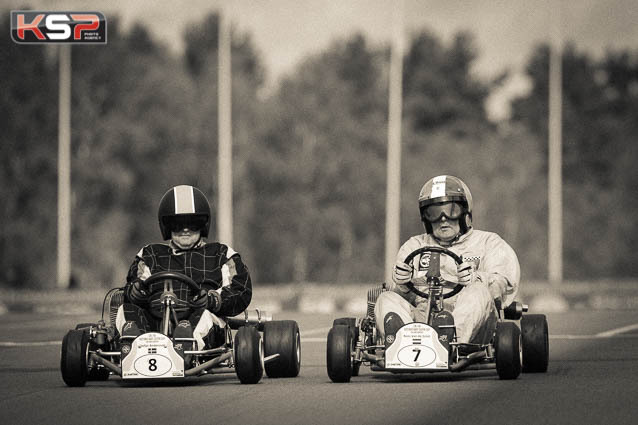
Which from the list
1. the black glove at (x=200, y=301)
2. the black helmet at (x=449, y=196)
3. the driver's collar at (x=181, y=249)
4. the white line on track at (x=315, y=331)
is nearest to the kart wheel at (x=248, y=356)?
the black glove at (x=200, y=301)

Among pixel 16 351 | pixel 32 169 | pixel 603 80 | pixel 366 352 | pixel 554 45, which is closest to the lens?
pixel 366 352

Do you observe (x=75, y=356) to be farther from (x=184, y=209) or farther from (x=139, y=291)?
(x=184, y=209)

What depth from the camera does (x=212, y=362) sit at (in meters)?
12.1

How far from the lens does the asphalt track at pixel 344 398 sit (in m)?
9.63

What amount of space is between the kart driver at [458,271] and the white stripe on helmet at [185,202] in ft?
6.41

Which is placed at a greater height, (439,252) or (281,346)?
(439,252)

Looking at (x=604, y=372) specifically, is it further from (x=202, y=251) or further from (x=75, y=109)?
(x=75, y=109)

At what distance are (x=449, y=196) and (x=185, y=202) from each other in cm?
244

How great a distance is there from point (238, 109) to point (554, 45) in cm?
2651

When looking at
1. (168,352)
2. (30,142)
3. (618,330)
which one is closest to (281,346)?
(168,352)

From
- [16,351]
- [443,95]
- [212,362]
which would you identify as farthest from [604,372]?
[443,95]

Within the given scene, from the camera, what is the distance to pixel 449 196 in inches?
536

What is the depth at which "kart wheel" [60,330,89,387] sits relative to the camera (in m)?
12.3

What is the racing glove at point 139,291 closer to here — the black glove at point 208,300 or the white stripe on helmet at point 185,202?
the black glove at point 208,300
